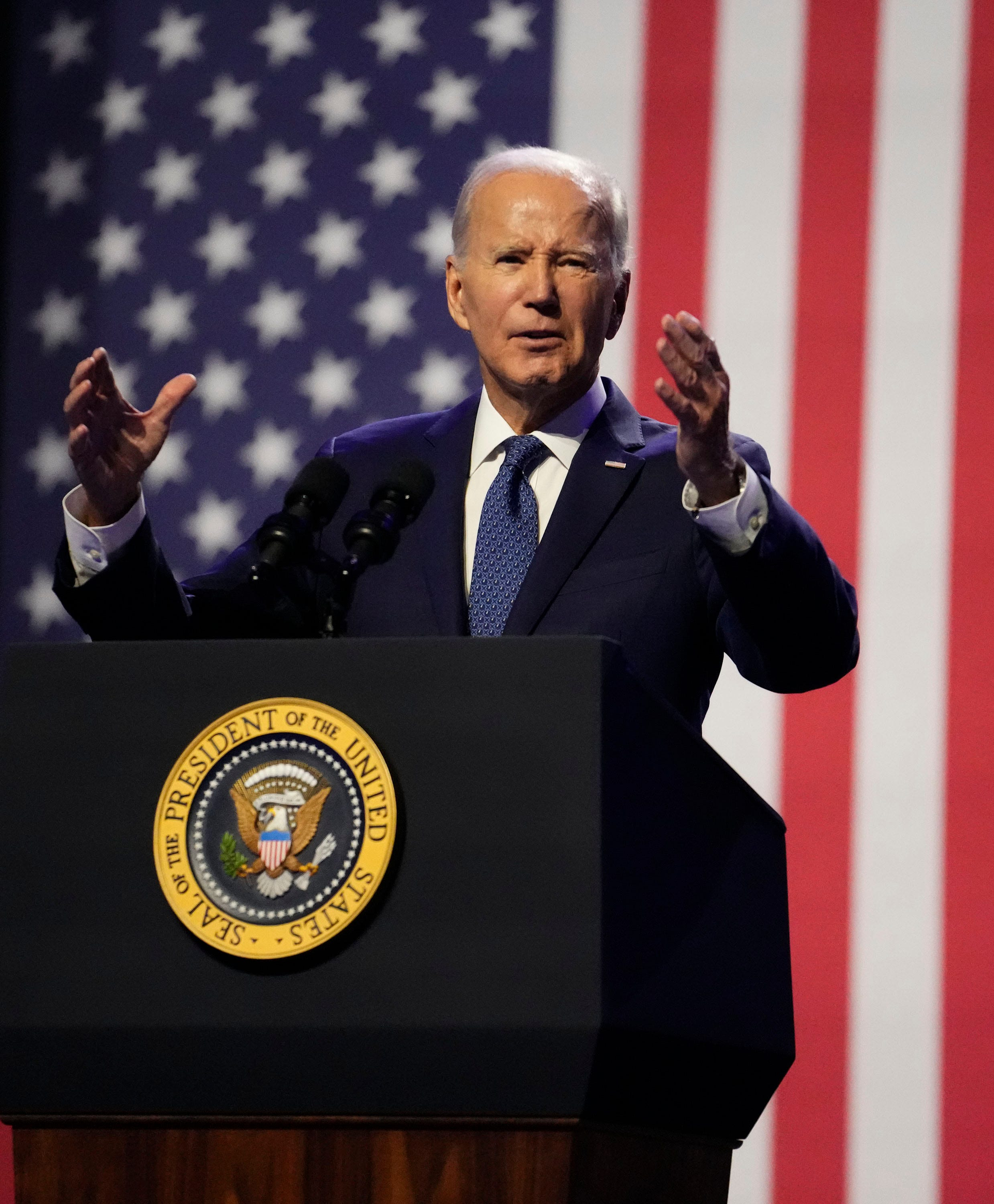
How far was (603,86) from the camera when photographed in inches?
135

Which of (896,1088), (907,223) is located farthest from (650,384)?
(896,1088)

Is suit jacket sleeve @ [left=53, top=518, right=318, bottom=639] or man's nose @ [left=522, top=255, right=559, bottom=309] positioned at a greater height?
man's nose @ [left=522, top=255, right=559, bottom=309]

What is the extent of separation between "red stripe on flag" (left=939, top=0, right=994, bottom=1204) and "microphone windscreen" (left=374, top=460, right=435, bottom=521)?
1.84m

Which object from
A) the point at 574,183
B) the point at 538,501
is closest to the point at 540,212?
the point at 574,183

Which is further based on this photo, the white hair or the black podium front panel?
the white hair

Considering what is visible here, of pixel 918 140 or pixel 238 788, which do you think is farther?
pixel 918 140

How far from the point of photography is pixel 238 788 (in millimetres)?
1073

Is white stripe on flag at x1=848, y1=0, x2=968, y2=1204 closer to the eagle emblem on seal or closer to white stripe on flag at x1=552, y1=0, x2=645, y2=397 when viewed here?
white stripe on flag at x1=552, y1=0, x2=645, y2=397

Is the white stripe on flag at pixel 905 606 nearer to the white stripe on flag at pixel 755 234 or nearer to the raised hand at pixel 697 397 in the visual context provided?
the white stripe on flag at pixel 755 234

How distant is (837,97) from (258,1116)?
9.08ft

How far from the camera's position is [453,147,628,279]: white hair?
5.69 ft

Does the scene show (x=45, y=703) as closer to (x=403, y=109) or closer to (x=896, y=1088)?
(x=896, y=1088)

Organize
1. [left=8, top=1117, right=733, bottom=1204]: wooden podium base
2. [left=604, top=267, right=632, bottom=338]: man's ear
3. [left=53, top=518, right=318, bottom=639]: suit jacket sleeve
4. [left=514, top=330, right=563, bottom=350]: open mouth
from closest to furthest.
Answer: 1. [left=8, top=1117, right=733, bottom=1204]: wooden podium base
2. [left=53, top=518, right=318, bottom=639]: suit jacket sleeve
3. [left=514, top=330, right=563, bottom=350]: open mouth
4. [left=604, top=267, right=632, bottom=338]: man's ear

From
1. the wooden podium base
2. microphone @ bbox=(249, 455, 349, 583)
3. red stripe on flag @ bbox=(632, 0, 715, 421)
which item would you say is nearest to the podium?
the wooden podium base
